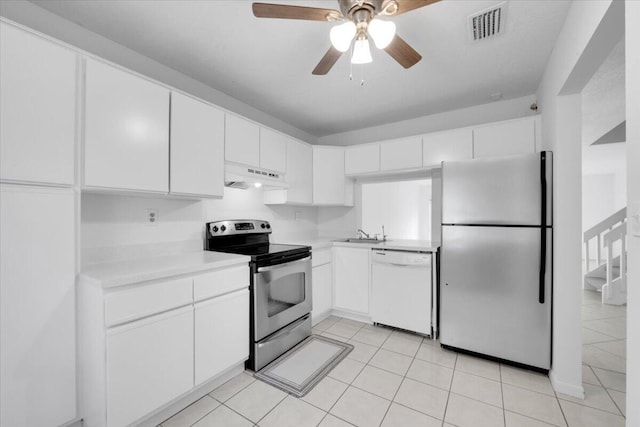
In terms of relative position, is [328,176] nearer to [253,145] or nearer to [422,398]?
[253,145]

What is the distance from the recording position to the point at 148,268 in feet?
5.28

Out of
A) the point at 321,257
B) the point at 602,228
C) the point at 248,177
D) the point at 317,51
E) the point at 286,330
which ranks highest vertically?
the point at 317,51

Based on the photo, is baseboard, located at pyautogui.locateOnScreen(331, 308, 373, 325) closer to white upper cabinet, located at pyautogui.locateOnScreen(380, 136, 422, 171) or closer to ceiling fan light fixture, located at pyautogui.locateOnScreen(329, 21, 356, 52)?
white upper cabinet, located at pyautogui.locateOnScreen(380, 136, 422, 171)

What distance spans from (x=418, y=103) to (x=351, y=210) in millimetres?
1599

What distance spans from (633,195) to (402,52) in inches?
51.0

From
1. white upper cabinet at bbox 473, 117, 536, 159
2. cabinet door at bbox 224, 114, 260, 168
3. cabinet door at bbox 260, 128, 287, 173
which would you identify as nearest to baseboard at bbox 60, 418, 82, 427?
cabinet door at bbox 224, 114, 260, 168

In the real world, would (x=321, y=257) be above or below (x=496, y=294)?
above

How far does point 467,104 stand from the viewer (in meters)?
3.06

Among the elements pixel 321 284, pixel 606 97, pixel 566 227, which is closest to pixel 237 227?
pixel 321 284

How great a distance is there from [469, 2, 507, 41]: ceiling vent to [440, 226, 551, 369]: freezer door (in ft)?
4.71

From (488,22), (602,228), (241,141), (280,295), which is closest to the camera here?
(488,22)

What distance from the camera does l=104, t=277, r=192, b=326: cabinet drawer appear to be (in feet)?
4.51

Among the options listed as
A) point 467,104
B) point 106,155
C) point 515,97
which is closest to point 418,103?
point 467,104

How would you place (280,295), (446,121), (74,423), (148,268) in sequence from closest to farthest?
(74,423) < (148,268) < (280,295) < (446,121)
